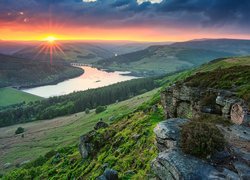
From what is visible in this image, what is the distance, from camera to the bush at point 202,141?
60.6ft

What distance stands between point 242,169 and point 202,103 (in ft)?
56.8

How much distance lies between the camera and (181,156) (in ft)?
60.8

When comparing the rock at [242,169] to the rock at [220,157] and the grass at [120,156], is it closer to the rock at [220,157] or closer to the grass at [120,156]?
the rock at [220,157]

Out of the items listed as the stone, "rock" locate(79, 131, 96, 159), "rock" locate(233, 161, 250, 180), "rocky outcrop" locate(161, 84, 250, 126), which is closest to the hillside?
"rock" locate(79, 131, 96, 159)

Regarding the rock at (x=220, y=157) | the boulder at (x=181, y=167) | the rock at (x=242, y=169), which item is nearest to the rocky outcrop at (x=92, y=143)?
the boulder at (x=181, y=167)

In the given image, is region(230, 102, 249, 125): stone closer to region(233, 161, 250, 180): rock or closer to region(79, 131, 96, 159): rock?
region(233, 161, 250, 180): rock

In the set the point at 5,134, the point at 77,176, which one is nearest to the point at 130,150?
the point at 77,176

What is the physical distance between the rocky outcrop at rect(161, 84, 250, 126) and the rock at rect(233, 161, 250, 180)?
9087 millimetres

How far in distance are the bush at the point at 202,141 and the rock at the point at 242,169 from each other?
148cm

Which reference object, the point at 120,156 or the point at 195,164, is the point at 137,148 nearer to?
the point at 120,156

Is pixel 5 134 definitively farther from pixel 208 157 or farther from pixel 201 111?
pixel 208 157

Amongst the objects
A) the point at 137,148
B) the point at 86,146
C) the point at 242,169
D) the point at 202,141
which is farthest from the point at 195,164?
the point at 86,146

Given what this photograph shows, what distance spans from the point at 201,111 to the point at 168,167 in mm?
16975

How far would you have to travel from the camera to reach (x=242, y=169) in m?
17.6
